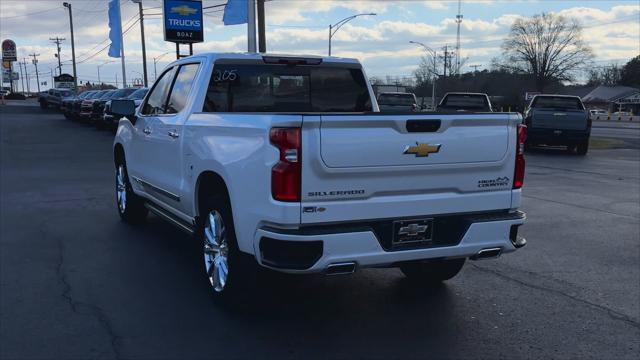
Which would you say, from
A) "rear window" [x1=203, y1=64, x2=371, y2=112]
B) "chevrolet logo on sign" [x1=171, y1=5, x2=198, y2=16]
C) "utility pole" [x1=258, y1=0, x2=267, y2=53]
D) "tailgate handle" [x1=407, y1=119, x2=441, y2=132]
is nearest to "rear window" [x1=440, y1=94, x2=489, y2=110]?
"utility pole" [x1=258, y1=0, x2=267, y2=53]

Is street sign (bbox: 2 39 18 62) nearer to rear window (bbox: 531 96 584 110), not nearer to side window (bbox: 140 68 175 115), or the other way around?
rear window (bbox: 531 96 584 110)

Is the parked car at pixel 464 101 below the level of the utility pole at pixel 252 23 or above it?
below

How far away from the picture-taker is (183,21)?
2583 centimetres

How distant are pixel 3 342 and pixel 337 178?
2.53 metres

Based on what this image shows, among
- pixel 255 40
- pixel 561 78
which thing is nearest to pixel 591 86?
pixel 561 78

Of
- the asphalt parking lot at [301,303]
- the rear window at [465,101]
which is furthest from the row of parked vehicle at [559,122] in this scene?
the asphalt parking lot at [301,303]

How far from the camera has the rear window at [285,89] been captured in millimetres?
5516

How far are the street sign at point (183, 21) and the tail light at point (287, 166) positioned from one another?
2341 centimetres

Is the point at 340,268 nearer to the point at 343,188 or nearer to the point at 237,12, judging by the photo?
the point at 343,188

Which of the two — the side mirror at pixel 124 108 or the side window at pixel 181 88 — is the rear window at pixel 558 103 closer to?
the side mirror at pixel 124 108

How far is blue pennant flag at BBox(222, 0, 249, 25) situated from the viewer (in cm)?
2097

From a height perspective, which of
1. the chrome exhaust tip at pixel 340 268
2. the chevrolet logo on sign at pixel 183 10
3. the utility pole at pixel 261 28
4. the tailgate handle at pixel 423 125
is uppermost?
the chevrolet logo on sign at pixel 183 10

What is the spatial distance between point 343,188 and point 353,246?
39 centimetres

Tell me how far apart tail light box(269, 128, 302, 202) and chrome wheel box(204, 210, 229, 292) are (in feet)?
3.07
